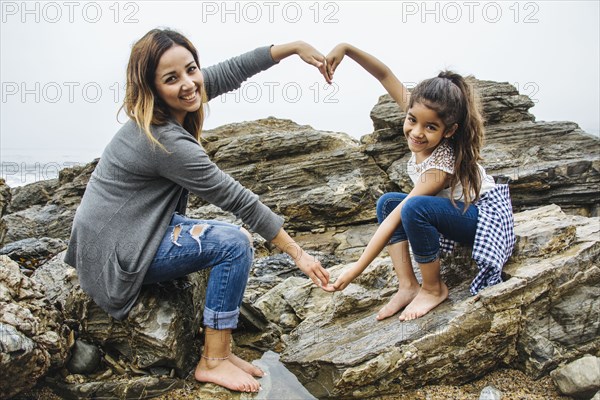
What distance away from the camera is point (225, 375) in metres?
3.91

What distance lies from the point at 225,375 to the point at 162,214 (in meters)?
1.34

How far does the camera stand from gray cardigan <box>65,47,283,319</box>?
367cm

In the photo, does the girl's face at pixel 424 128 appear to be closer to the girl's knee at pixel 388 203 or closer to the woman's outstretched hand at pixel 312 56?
the girl's knee at pixel 388 203

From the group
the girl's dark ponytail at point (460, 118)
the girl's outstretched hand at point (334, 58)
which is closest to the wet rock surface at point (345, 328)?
the girl's dark ponytail at point (460, 118)

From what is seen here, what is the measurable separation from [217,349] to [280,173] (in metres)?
9.54

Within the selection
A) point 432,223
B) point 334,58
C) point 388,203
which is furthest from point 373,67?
point 432,223

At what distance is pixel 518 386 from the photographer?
3.83 meters

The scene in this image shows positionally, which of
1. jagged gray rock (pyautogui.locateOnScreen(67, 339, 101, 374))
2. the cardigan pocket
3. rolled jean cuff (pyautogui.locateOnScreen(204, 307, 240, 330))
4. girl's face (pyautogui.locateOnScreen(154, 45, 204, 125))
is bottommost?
jagged gray rock (pyautogui.locateOnScreen(67, 339, 101, 374))

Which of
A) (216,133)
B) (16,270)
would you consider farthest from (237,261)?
(216,133)

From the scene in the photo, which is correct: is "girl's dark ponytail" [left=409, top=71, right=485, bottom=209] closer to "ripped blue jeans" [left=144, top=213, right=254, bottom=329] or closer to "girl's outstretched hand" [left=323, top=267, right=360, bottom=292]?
"girl's outstretched hand" [left=323, top=267, right=360, bottom=292]

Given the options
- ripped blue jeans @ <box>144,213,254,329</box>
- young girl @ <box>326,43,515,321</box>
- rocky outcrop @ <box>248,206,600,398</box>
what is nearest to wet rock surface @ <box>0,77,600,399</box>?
rocky outcrop @ <box>248,206,600,398</box>

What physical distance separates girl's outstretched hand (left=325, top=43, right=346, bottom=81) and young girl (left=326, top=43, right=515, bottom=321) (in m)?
0.97

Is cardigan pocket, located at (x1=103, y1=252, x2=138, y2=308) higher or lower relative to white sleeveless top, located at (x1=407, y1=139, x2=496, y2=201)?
lower

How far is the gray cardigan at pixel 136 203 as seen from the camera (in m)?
3.67
